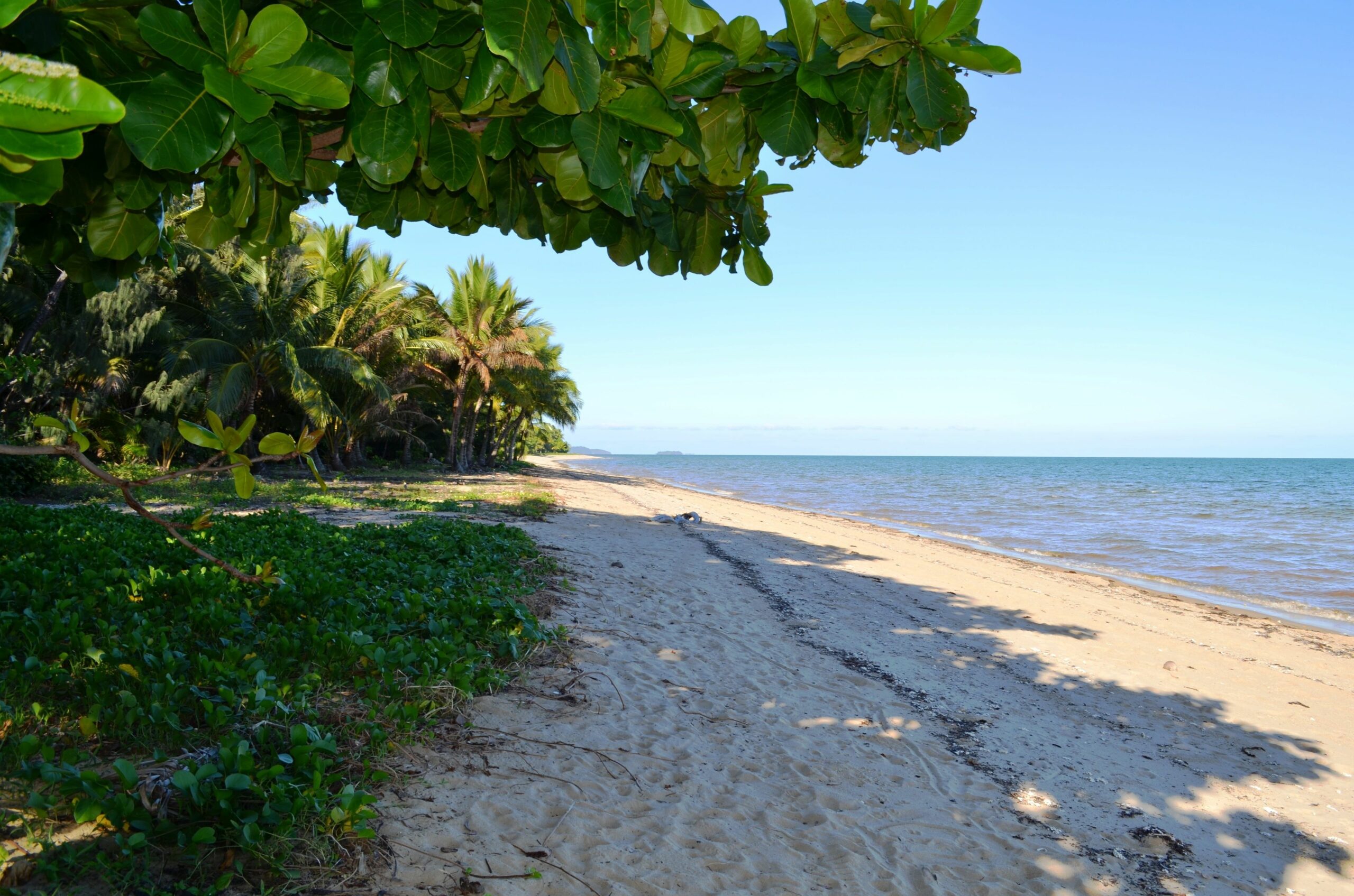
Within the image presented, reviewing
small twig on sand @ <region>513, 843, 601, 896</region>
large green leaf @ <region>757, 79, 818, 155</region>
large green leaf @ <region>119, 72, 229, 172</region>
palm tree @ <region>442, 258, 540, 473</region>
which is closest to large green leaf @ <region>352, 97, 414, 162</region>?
large green leaf @ <region>119, 72, 229, 172</region>

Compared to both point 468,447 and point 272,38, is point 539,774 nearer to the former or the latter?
point 272,38

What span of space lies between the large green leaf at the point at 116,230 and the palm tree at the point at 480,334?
67.5 ft

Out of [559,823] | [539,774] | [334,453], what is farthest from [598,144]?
[334,453]

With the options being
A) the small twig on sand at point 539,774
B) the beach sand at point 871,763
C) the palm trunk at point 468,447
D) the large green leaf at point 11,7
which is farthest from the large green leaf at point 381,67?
the palm trunk at point 468,447

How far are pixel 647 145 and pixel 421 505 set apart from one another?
11.2 meters

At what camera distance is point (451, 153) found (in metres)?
1.48

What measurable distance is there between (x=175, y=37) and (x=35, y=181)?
341mm

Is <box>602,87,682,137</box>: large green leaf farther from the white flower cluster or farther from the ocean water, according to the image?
the ocean water

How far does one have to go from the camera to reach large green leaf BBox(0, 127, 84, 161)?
0.56 meters

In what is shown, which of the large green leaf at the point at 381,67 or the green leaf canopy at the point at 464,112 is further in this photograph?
the large green leaf at the point at 381,67

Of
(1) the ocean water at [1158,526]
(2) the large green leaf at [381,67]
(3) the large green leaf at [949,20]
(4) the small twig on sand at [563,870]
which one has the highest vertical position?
(3) the large green leaf at [949,20]

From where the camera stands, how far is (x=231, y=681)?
3113 millimetres

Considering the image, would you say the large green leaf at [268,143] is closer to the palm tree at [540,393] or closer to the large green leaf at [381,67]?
the large green leaf at [381,67]

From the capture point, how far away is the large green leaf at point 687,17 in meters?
1.22
